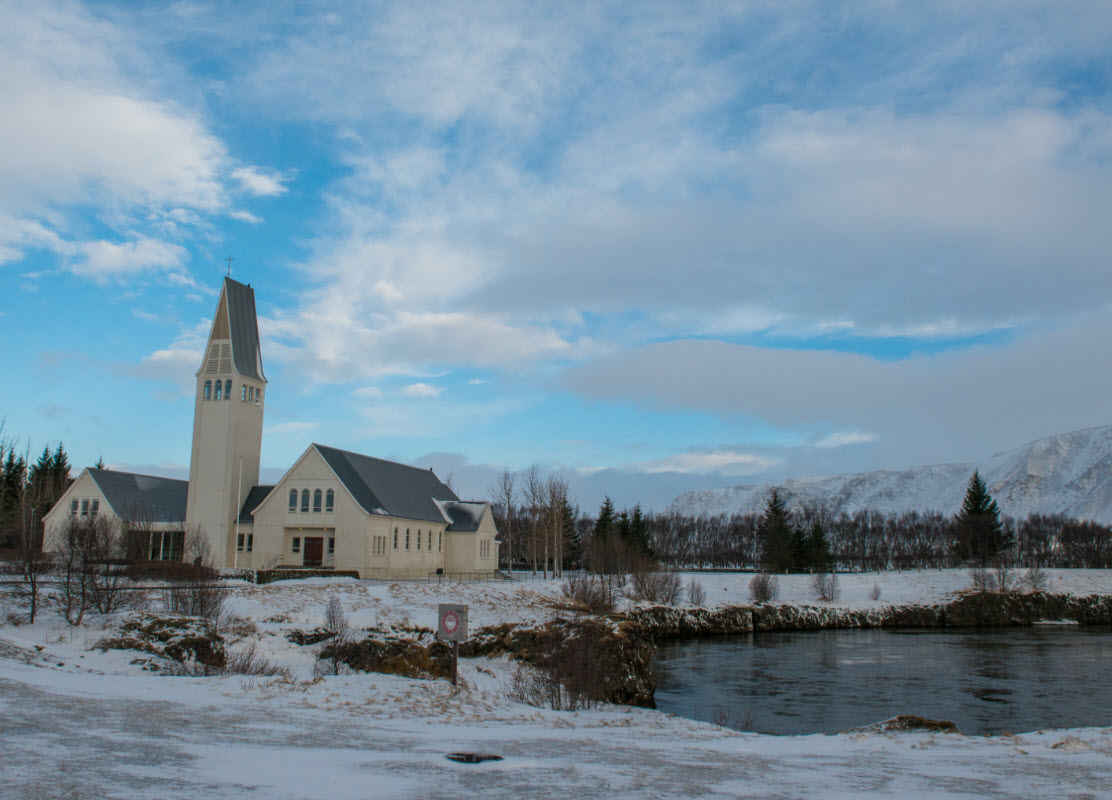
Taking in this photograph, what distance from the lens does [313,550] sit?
56406 mm

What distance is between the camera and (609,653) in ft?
72.5

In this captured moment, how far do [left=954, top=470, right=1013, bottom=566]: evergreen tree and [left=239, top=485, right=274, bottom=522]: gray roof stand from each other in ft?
245

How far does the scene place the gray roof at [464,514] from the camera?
6788 cm

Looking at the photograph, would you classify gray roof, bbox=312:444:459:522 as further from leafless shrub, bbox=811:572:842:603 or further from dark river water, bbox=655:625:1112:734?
leafless shrub, bbox=811:572:842:603

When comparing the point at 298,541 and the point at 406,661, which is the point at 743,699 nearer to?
the point at 406,661

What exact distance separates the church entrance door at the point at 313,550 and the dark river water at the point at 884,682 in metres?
25.4

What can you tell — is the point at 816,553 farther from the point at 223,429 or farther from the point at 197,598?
the point at 197,598

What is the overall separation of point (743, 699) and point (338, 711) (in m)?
14.8

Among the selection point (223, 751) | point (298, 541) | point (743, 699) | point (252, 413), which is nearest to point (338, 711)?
point (223, 751)

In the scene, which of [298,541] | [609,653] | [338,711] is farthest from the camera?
[298,541]

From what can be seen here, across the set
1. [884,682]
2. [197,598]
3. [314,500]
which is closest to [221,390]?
[314,500]

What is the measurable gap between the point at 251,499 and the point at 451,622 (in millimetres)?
45900

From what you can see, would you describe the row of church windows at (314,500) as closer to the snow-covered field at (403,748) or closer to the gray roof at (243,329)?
the gray roof at (243,329)

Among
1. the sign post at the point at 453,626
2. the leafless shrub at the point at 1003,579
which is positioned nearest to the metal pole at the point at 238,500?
the sign post at the point at 453,626
